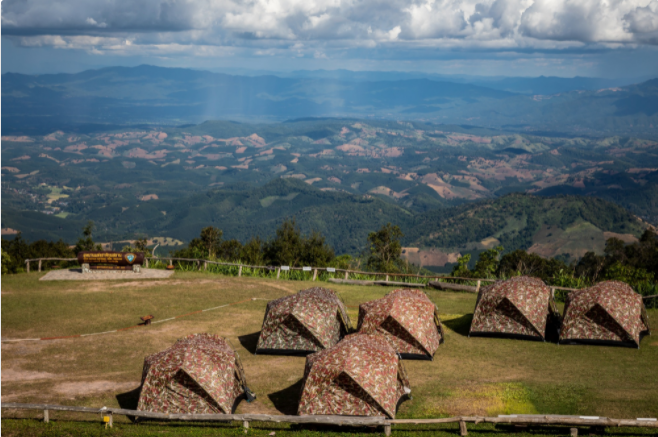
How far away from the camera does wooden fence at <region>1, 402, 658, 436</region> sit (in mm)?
13984

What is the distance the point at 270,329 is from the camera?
22.7 metres

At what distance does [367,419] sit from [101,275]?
2662 centimetres

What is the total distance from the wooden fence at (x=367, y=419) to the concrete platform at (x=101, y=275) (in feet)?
65.9

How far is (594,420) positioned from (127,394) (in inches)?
554

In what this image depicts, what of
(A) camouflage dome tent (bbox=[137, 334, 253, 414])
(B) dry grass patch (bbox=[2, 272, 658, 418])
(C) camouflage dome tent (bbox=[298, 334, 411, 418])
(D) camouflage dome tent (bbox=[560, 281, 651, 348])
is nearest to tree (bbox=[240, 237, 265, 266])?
(B) dry grass patch (bbox=[2, 272, 658, 418])

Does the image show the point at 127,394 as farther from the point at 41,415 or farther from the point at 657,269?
the point at 657,269

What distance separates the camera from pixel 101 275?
119 ft

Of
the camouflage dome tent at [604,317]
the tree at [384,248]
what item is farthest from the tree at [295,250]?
the camouflage dome tent at [604,317]

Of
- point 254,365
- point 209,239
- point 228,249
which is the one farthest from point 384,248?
point 254,365

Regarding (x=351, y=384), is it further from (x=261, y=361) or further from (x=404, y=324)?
(x=261, y=361)

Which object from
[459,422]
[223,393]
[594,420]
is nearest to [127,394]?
[223,393]

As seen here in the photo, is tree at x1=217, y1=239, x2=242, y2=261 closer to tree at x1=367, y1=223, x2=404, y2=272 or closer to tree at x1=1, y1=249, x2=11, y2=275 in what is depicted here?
tree at x1=367, y1=223, x2=404, y2=272

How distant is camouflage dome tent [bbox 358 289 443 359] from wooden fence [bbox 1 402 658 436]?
6.08 m

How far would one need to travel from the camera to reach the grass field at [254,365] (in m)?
16.4
